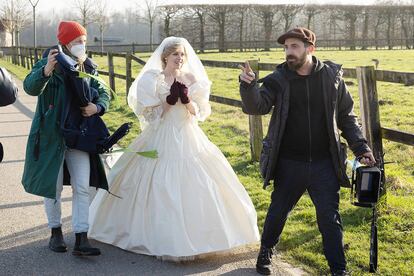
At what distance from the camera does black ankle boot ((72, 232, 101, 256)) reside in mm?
4363

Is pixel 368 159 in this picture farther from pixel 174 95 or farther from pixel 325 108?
pixel 174 95

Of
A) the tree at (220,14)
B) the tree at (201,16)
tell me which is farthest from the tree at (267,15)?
the tree at (201,16)

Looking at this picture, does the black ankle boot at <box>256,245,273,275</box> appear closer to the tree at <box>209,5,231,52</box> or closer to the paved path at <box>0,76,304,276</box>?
the paved path at <box>0,76,304,276</box>

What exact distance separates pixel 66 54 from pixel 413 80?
2.73 m

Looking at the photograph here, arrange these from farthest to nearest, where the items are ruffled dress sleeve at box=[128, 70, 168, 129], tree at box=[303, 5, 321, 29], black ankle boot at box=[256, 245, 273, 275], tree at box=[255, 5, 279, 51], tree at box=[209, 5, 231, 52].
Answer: tree at box=[303, 5, 321, 29] < tree at box=[255, 5, 279, 51] < tree at box=[209, 5, 231, 52] < ruffled dress sleeve at box=[128, 70, 168, 129] < black ankle boot at box=[256, 245, 273, 275]

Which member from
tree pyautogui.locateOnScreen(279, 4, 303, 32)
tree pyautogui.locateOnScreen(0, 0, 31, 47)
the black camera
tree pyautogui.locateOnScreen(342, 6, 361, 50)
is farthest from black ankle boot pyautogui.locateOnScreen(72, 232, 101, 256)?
tree pyautogui.locateOnScreen(342, 6, 361, 50)

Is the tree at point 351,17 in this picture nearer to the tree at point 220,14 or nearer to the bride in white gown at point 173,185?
the tree at point 220,14

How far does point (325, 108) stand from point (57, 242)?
7.67 feet

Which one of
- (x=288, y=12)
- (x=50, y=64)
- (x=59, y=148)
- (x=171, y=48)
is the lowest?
(x=59, y=148)

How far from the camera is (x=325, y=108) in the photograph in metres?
3.82

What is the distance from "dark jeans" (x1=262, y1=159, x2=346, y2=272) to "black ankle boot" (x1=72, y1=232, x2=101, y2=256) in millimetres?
1419

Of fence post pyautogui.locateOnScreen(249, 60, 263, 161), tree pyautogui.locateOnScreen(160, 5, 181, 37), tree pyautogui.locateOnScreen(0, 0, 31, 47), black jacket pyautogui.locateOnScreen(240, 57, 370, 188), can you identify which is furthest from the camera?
tree pyautogui.locateOnScreen(160, 5, 181, 37)

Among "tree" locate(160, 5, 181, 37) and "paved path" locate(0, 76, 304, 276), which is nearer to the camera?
"paved path" locate(0, 76, 304, 276)

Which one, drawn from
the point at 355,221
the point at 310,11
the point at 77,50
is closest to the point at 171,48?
the point at 77,50
